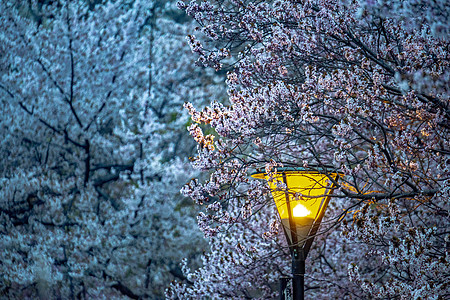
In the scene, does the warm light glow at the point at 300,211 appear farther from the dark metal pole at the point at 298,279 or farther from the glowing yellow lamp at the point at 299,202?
the dark metal pole at the point at 298,279

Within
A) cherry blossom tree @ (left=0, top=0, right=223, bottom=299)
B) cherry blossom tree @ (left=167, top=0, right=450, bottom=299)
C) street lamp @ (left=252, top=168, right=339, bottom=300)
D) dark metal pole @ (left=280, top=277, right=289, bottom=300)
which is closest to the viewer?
cherry blossom tree @ (left=167, top=0, right=450, bottom=299)

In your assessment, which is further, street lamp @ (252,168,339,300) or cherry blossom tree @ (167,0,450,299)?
street lamp @ (252,168,339,300)

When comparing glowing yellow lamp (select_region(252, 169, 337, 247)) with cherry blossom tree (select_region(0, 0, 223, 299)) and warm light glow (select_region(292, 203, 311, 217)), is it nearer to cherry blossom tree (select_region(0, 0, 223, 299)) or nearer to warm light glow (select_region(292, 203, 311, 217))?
warm light glow (select_region(292, 203, 311, 217))

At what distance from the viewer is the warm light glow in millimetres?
4020

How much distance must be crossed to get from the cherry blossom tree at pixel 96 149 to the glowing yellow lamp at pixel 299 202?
489cm

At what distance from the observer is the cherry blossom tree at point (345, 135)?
3516 millimetres

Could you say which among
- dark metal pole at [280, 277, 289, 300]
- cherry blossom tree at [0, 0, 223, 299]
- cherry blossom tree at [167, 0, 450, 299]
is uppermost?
cherry blossom tree at [0, 0, 223, 299]

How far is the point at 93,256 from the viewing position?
945 cm

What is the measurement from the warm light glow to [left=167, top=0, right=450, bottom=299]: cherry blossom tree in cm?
Answer: 19

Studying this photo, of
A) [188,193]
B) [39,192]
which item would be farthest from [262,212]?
[39,192]

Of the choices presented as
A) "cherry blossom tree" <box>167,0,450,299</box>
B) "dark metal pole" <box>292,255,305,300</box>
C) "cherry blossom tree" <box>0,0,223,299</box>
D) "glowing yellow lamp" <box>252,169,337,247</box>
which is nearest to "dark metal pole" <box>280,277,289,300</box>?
"dark metal pole" <box>292,255,305,300</box>

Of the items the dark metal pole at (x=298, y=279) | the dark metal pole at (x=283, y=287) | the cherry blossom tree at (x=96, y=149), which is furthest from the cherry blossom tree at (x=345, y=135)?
the cherry blossom tree at (x=96, y=149)

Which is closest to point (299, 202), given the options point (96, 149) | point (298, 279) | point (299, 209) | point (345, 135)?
point (299, 209)

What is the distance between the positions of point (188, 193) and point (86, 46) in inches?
286
